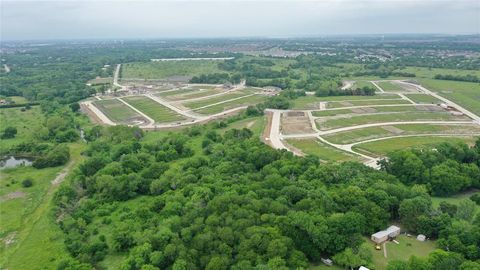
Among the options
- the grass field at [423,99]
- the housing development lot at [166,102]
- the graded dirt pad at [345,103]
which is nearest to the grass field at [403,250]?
the housing development lot at [166,102]

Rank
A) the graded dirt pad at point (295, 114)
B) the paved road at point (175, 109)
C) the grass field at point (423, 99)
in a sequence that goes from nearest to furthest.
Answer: the graded dirt pad at point (295, 114) < the paved road at point (175, 109) < the grass field at point (423, 99)

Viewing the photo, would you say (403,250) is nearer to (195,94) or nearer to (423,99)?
(423,99)

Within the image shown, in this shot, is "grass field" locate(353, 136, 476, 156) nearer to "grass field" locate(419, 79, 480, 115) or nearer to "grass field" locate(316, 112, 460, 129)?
"grass field" locate(316, 112, 460, 129)

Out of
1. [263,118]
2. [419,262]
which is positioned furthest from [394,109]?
[419,262]

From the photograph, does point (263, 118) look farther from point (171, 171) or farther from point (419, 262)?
point (419, 262)

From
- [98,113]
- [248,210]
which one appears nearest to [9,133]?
[98,113]

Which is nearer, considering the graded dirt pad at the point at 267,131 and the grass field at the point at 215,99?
the graded dirt pad at the point at 267,131

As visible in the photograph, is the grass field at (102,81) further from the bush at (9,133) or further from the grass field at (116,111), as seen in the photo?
the bush at (9,133)
